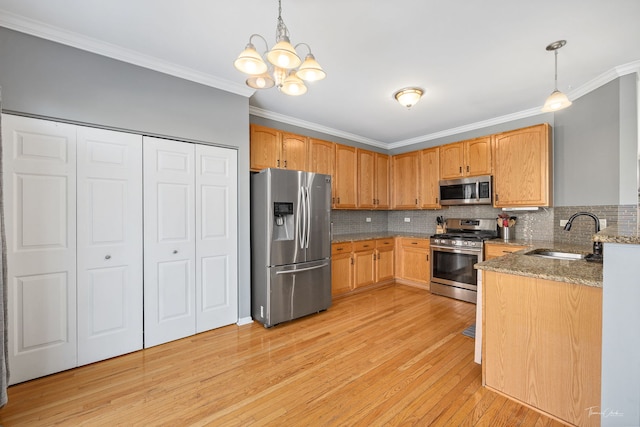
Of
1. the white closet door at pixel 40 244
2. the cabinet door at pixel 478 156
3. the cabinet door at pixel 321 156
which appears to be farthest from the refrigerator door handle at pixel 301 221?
the cabinet door at pixel 478 156

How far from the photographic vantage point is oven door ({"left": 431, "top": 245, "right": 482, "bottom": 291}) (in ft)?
12.0

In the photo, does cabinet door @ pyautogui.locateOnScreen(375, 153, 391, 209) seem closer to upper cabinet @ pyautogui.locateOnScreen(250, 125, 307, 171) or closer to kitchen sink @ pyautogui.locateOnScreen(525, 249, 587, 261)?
upper cabinet @ pyautogui.locateOnScreen(250, 125, 307, 171)

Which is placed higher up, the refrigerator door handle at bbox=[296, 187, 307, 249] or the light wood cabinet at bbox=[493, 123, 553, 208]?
the light wood cabinet at bbox=[493, 123, 553, 208]

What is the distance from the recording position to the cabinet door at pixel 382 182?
4871mm

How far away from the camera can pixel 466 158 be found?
4020mm

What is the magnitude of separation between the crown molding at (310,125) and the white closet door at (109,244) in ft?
5.10

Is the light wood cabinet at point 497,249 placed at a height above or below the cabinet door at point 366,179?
below

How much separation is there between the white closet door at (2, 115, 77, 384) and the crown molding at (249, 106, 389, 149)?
6.39 ft

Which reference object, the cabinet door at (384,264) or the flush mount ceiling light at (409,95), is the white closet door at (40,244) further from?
the cabinet door at (384,264)

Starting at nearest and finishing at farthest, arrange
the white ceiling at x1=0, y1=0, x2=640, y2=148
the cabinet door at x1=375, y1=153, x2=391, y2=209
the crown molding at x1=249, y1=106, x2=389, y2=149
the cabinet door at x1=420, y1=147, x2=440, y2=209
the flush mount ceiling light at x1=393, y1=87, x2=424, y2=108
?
the white ceiling at x1=0, y1=0, x2=640, y2=148, the flush mount ceiling light at x1=393, y1=87, x2=424, y2=108, the crown molding at x1=249, y1=106, x2=389, y2=149, the cabinet door at x1=420, y1=147, x2=440, y2=209, the cabinet door at x1=375, y1=153, x2=391, y2=209

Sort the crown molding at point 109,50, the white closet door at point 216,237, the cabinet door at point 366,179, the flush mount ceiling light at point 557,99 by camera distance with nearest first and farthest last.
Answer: the crown molding at point 109,50 < the flush mount ceiling light at point 557,99 < the white closet door at point 216,237 < the cabinet door at point 366,179

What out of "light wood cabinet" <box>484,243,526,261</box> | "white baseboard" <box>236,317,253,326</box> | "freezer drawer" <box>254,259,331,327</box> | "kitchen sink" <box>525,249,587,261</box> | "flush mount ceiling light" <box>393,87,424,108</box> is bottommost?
"white baseboard" <box>236,317,253,326</box>

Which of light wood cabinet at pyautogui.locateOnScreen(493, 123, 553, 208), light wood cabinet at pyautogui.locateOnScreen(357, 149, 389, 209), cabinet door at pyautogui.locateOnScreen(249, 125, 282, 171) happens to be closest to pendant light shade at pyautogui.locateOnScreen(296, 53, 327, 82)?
cabinet door at pyautogui.locateOnScreen(249, 125, 282, 171)

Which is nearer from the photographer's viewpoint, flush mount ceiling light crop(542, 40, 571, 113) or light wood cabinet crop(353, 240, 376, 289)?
flush mount ceiling light crop(542, 40, 571, 113)
